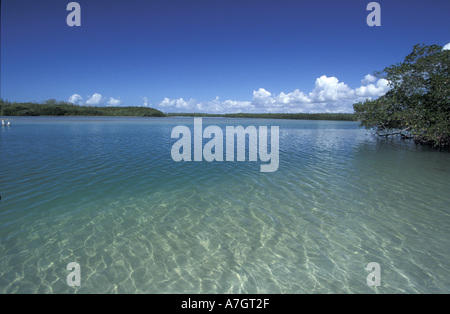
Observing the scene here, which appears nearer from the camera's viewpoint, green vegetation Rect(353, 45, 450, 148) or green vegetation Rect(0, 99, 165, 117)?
green vegetation Rect(353, 45, 450, 148)

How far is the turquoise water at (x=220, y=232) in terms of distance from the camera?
178 inches

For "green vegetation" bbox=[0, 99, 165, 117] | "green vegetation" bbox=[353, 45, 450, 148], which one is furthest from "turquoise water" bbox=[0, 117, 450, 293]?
"green vegetation" bbox=[0, 99, 165, 117]

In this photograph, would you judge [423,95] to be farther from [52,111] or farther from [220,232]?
[52,111]

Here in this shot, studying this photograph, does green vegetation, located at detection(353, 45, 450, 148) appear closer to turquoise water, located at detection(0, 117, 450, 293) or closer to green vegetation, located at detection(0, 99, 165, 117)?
turquoise water, located at detection(0, 117, 450, 293)

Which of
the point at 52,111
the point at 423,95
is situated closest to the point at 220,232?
the point at 423,95

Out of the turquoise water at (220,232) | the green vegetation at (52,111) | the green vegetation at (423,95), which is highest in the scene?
the green vegetation at (52,111)

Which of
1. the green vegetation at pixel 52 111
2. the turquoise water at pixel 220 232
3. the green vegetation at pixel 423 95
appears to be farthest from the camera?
the green vegetation at pixel 52 111

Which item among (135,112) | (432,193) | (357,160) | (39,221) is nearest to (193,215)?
(39,221)

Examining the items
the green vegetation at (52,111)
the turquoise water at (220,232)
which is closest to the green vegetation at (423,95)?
the turquoise water at (220,232)

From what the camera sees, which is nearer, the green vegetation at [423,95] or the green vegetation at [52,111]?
the green vegetation at [423,95]

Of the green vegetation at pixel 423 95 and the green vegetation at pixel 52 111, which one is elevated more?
the green vegetation at pixel 52 111

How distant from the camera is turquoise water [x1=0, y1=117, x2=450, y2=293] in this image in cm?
452

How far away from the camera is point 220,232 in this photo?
20.7 ft

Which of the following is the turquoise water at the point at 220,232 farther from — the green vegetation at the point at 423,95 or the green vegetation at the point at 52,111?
the green vegetation at the point at 52,111
